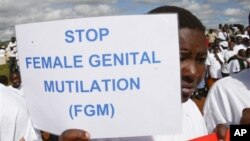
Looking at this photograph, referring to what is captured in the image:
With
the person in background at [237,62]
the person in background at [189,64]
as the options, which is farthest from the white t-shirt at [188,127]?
the person in background at [237,62]

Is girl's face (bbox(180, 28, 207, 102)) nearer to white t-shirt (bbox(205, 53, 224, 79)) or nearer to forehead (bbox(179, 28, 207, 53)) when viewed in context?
forehead (bbox(179, 28, 207, 53))

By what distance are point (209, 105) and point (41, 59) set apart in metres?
0.96

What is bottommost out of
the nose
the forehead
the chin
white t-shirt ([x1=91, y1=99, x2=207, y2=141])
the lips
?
white t-shirt ([x1=91, y1=99, x2=207, y2=141])

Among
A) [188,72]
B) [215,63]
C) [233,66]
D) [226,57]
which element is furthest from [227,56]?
[188,72]

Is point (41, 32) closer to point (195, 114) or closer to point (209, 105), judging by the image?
point (195, 114)

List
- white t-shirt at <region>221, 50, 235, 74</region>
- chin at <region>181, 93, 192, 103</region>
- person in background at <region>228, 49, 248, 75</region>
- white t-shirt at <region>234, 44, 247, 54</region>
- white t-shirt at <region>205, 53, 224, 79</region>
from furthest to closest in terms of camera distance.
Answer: white t-shirt at <region>205, 53, 224, 79</region>
white t-shirt at <region>234, 44, 247, 54</region>
white t-shirt at <region>221, 50, 235, 74</region>
person in background at <region>228, 49, 248, 75</region>
chin at <region>181, 93, 192, 103</region>

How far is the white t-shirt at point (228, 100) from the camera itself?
2.14 m

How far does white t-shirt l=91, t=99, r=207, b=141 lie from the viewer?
1814 mm

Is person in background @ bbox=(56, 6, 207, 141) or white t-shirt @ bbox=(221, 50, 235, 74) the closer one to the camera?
person in background @ bbox=(56, 6, 207, 141)

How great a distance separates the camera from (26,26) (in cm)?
170

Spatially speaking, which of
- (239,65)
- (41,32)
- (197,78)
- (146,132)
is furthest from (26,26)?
(239,65)

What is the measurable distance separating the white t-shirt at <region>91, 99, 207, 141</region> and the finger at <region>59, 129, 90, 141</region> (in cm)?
19

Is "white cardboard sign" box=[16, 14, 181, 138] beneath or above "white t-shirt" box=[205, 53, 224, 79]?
above

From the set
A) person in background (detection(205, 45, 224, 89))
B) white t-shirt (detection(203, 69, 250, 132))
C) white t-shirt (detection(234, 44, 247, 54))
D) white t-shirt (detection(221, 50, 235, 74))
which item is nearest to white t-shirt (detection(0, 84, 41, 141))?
white t-shirt (detection(203, 69, 250, 132))
